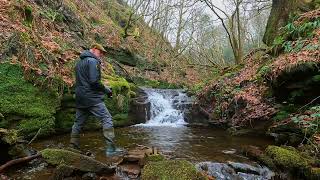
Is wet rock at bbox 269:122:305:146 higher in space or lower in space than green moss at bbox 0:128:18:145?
lower

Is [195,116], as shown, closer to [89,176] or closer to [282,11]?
[282,11]

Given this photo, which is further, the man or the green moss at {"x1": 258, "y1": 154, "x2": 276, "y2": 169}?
the man

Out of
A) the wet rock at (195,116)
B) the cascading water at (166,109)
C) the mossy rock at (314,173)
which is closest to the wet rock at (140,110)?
the cascading water at (166,109)

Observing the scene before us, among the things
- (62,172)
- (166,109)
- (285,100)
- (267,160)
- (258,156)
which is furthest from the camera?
(166,109)

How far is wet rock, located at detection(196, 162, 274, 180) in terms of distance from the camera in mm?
5691

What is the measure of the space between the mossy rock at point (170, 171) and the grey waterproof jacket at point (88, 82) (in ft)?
7.36

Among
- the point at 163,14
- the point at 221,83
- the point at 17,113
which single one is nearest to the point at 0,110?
the point at 17,113

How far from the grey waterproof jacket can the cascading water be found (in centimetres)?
597

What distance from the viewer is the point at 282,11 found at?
432 inches

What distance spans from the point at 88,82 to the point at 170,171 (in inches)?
108

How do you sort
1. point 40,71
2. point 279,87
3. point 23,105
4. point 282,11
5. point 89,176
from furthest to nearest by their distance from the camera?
point 282,11
point 279,87
point 40,71
point 23,105
point 89,176

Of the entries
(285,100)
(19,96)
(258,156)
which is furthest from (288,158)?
(19,96)

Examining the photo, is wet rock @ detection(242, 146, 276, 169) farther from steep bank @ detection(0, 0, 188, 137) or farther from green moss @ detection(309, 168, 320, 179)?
steep bank @ detection(0, 0, 188, 137)

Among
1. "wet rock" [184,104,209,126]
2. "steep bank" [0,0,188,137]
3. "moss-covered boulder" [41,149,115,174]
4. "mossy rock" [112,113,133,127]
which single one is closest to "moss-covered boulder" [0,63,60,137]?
"steep bank" [0,0,188,137]
